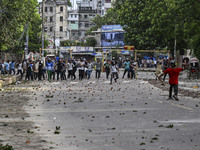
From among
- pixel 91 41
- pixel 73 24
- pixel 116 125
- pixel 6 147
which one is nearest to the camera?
pixel 6 147

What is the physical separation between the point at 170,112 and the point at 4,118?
17.4 ft

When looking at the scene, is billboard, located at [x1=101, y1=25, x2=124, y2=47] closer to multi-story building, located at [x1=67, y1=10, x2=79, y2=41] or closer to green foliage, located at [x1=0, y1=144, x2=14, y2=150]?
multi-story building, located at [x1=67, y1=10, x2=79, y2=41]

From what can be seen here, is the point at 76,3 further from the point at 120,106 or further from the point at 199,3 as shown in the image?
the point at 120,106

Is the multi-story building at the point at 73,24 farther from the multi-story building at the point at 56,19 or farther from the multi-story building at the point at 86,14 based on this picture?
the multi-story building at the point at 56,19

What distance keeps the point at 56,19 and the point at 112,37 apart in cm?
3207

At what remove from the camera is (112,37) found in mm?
103750

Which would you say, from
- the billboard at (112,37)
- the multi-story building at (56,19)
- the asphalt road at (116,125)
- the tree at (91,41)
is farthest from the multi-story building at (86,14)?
the asphalt road at (116,125)

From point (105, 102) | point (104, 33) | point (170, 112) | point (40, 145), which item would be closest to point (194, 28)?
point (105, 102)

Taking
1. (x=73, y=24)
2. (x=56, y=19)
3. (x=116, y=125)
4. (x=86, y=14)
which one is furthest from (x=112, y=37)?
(x=116, y=125)

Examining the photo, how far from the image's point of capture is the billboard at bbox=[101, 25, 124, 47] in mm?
101544

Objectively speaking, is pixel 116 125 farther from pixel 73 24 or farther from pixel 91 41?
pixel 73 24

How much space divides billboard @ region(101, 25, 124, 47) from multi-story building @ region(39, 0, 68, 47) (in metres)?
28.0

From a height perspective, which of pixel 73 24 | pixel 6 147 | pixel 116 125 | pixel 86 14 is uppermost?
pixel 86 14

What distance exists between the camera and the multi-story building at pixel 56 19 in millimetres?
130500
